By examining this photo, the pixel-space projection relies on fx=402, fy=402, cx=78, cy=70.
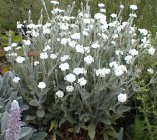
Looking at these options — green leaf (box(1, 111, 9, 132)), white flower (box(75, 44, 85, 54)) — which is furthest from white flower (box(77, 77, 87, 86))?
green leaf (box(1, 111, 9, 132))

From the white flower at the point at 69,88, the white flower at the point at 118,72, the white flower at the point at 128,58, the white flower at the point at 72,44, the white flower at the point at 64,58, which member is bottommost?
the white flower at the point at 69,88

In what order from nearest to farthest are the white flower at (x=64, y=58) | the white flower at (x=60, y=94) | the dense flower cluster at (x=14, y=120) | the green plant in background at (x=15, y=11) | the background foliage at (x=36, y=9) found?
the dense flower cluster at (x=14, y=120)
the white flower at (x=60, y=94)
the white flower at (x=64, y=58)
the background foliage at (x=36, y=9)
the green plant in background at (x=15, y=11)

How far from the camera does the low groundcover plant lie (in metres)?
2.97

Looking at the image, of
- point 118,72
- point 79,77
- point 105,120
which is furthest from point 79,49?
point 105,120

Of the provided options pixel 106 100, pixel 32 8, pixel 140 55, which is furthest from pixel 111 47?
pixel 32 8

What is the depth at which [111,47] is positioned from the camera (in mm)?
3324

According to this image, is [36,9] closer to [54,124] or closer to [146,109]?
[54,124]

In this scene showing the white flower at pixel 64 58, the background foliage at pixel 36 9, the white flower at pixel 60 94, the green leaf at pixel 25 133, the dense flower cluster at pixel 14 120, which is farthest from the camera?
the background foliage at pixel 36 9

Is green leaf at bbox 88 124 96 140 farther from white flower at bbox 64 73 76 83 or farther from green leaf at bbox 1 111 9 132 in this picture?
green leaf at bbox 1 111 9 132

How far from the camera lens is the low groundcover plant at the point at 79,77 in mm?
2969

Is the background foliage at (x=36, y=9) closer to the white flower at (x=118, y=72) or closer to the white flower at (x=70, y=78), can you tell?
the white flower at (x=118, y=72)

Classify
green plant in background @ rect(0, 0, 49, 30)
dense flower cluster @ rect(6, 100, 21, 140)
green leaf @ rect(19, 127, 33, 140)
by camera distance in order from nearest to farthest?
dense flower cluster @ rect(6, 100, 21, 140) → green leaf @ rect(19, 127, 33, 140) → green plant in background @ rect(0, 0, 49, 30)

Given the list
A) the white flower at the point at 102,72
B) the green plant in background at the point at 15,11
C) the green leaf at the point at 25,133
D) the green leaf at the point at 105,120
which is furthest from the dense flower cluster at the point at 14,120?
the green plant in background at the point at 15,11

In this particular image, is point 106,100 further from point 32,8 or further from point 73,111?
point 32,8
